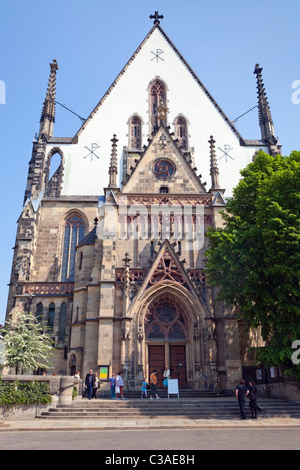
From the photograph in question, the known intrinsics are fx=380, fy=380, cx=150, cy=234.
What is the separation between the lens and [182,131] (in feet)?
114

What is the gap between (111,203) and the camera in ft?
83.3

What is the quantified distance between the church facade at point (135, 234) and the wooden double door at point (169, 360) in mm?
60

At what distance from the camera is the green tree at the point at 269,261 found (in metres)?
16.0

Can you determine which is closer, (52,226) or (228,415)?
(228,415)

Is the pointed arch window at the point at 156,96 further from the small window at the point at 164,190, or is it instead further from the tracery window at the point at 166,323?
the tracery window at the point at 166,323

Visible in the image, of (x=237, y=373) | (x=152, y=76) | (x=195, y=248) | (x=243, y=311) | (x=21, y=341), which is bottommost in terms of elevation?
(x=237, y=373)

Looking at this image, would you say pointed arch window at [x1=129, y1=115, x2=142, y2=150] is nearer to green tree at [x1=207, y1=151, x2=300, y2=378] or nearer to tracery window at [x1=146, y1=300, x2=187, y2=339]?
tracery window at [x1=146, y1=300, x2=187, y2=339]

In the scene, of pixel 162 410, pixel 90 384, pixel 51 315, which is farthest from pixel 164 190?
pixel 162 410

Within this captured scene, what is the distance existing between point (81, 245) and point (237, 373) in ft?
42.8

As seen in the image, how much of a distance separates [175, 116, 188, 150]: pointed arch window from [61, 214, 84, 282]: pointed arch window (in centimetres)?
1148

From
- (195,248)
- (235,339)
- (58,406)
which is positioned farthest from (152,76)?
(58,406)

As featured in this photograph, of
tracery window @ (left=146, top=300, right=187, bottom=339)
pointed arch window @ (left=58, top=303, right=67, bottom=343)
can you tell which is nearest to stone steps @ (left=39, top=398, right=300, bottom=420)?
tracery window @ (left=146, top=300, right=187, bottom=339)

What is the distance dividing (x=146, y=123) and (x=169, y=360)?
2131 centimetres

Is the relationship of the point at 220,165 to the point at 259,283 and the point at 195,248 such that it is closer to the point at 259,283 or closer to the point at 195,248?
the point at 195,248
